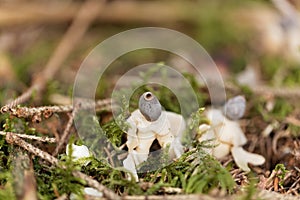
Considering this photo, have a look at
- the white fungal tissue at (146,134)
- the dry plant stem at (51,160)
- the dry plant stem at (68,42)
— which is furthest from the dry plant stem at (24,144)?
the dry plant stem at (68,42)

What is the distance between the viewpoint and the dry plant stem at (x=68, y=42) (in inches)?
86.3

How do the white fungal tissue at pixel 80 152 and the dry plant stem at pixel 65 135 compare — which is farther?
the dry plant stem at pixel 65 135

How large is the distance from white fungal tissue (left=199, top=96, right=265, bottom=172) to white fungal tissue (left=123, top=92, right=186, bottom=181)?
137 mm

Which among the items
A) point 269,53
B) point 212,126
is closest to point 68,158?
point 212,126

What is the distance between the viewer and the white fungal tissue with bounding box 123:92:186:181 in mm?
1434

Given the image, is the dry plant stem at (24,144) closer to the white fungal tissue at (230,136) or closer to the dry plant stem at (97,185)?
the dry plant stem at (97,185)

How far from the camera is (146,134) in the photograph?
4.86 ft

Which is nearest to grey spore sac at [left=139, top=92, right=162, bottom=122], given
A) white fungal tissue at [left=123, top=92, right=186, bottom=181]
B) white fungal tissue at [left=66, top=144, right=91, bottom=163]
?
white fungal tissue at [left=123, top=92, right=186, bottom=181]

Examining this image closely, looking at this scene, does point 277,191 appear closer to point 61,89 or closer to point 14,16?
point 61,89

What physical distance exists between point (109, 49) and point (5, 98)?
3.43 ft

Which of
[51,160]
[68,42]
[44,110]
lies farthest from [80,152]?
[68,42]

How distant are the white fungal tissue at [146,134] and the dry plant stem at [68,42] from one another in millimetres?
582

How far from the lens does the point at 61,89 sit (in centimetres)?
Answer: 215

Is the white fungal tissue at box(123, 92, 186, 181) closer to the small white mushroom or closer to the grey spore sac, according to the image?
the grey spore sac
